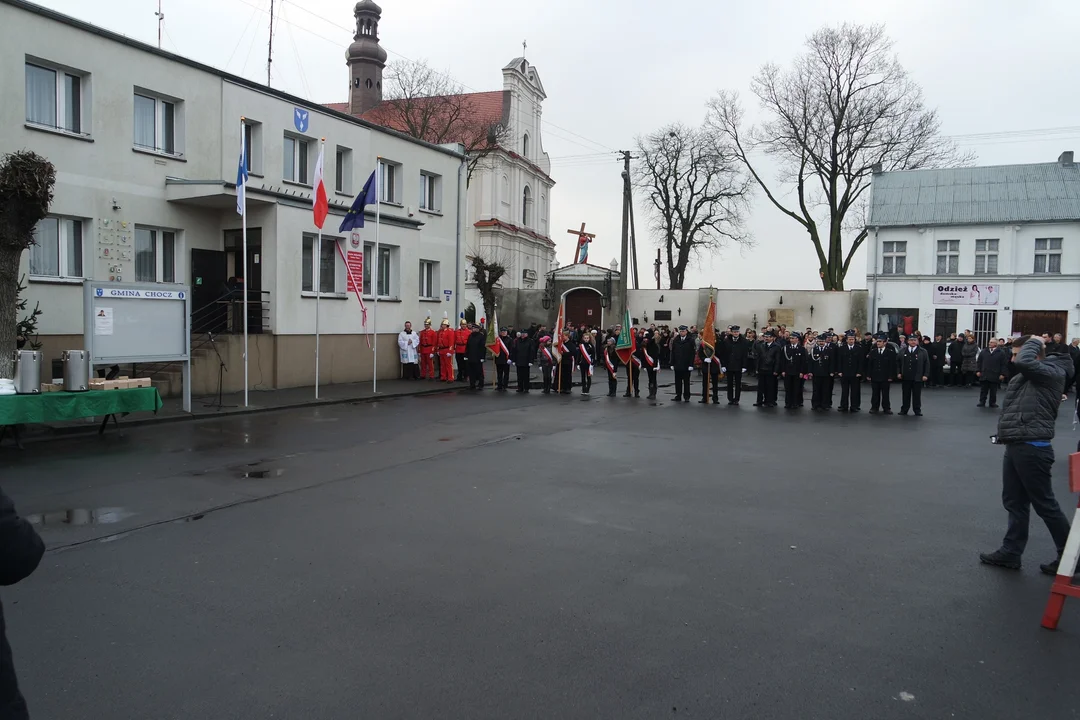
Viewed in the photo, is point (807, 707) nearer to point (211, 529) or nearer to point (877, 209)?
point (211, 529)

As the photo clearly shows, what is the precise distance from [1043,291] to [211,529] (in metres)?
41.7

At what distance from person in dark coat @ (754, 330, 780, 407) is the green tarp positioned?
14.0m

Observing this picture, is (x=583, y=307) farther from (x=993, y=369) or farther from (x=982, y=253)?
(x=993, y=369)

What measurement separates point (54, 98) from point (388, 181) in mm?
11416

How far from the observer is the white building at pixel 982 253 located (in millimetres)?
37875

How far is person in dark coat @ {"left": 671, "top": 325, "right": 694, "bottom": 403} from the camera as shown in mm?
20719

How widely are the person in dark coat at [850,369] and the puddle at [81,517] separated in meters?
16.2

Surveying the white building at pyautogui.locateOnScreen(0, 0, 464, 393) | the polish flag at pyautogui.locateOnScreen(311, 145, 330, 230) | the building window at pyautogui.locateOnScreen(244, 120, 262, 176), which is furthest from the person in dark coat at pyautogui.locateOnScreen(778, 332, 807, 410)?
the building window at pyautogui.locateOnScreen(244, 120, 262, 176)

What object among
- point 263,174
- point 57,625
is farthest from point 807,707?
point 263,174

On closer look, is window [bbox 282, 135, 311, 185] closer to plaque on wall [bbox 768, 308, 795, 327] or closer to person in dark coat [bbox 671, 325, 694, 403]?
person in dark coat [bbox 671, 325, 694, 403]

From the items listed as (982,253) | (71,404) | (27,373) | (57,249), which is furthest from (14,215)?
(982,253)

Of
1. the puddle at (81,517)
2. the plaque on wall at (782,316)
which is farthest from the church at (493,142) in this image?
the puddle at (81,517)

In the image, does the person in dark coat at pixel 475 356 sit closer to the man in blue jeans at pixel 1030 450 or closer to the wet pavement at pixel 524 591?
the wet pavement at pixel 524 591

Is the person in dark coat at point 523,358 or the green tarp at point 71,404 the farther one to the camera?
the person in dark coat at point 523,358
